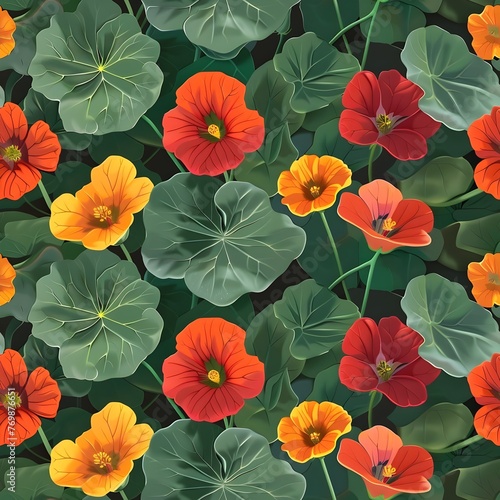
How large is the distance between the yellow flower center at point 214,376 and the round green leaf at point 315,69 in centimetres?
35

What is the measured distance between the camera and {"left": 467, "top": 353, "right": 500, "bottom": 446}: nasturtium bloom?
821 millimetres

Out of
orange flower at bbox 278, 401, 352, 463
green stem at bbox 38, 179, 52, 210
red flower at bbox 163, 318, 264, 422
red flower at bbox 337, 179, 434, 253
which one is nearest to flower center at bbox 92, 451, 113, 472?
red flower at bbox 163, 318, 264, 422

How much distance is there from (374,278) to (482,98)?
269 mm

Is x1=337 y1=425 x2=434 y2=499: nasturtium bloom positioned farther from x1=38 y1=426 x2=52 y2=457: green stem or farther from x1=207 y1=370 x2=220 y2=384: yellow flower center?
x1=38 y1=426 x2=52 y2=457: green stem

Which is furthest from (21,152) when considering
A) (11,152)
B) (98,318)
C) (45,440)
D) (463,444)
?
(463,444)

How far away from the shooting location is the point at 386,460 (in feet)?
2.68

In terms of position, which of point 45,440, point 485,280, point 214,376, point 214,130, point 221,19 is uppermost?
point 221,19

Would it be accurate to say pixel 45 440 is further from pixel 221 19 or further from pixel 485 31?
pixel 485 31

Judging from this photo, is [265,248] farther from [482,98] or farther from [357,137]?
[482,98]

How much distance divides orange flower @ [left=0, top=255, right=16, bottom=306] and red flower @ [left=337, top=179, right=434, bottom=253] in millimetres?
420

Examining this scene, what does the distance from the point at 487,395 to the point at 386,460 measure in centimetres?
15

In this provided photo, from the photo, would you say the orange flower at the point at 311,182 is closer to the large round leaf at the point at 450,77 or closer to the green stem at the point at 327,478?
the large round leaf at the point at 450,77

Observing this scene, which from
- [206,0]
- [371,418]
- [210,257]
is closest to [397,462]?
[371,418]

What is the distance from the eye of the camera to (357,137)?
83 centimetres
